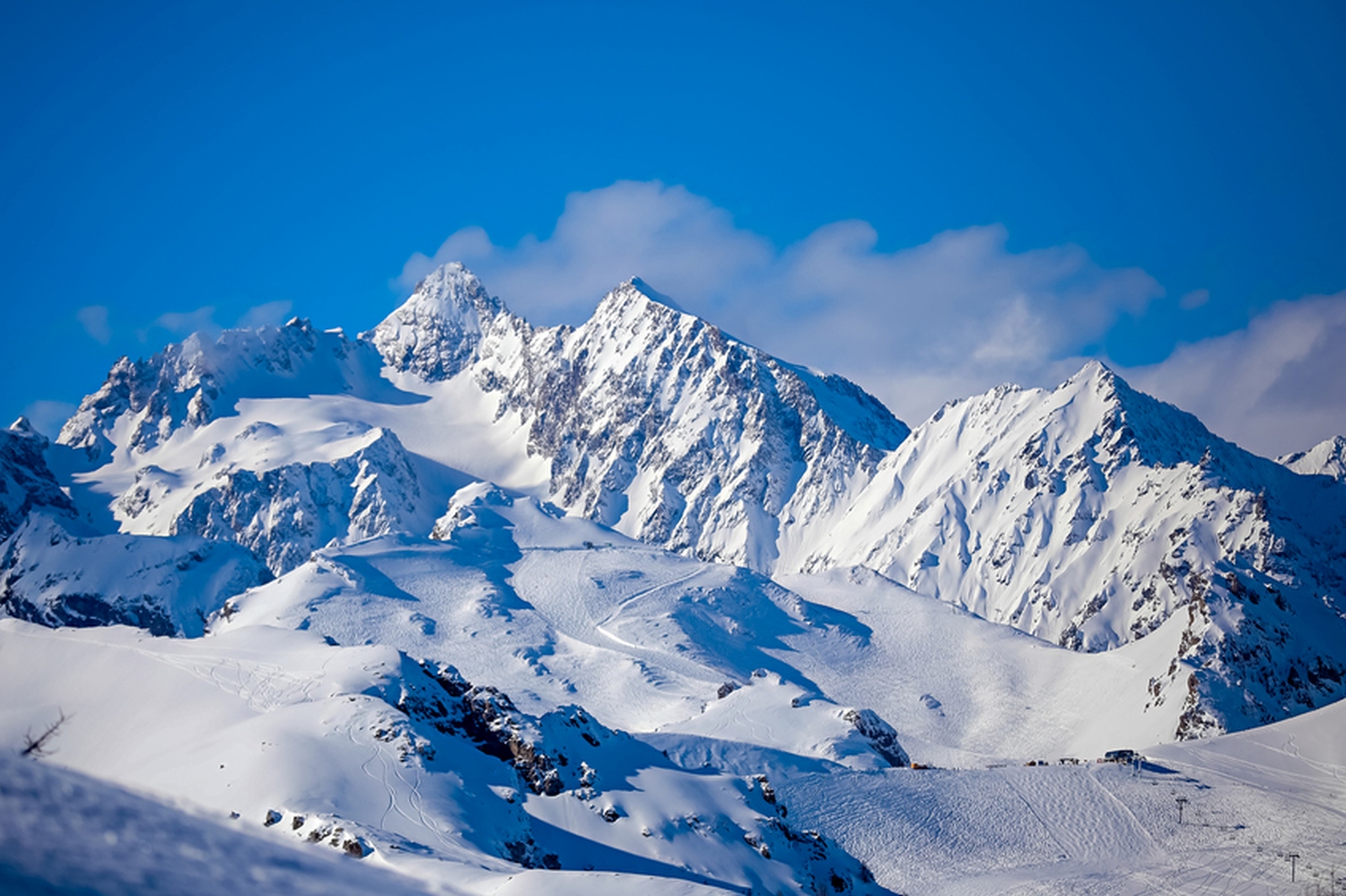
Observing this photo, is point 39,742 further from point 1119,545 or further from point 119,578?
point 1119,545

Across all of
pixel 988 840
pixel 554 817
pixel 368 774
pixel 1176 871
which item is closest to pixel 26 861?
pixel 368 774

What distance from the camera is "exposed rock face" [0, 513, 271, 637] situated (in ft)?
448

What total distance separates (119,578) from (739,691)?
90445mm

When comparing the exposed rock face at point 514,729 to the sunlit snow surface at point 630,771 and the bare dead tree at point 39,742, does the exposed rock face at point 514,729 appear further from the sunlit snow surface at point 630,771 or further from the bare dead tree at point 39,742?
the bare dead tree at point 39,742

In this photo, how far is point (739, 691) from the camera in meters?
92.8

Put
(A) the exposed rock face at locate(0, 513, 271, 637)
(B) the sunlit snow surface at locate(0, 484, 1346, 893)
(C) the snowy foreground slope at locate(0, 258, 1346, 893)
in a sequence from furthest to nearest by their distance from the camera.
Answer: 1. (A) the exposed rock face at locate(0, 513, 271, 637)
2. (C) the snowy foreground slope at locate(0, 258, 1346, 893)
3. (B) the sunlit snow surface at locate(0, 484, 1346, 893)

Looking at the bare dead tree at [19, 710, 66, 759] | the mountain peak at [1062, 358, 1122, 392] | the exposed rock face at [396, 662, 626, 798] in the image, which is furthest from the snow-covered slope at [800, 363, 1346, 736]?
the bare dead tree at [19, 710, 66, 759]

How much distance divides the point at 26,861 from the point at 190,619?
147 metres

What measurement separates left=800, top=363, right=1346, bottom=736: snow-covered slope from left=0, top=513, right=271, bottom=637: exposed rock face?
10237cm

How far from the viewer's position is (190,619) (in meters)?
137

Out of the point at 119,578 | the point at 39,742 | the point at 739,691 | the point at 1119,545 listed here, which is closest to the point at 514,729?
the point at 39,742

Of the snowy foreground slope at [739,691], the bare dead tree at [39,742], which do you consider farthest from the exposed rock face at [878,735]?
the bare dead tree at [39,742]

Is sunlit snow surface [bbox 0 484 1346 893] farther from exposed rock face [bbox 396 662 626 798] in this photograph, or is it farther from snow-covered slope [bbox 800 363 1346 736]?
snow-covered slope [bbox 800 363 1346 736]

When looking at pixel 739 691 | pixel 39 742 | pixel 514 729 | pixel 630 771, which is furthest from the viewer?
pixel 739 691
